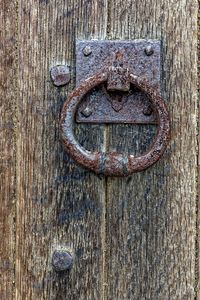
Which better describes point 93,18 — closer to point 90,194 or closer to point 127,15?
point 127,15

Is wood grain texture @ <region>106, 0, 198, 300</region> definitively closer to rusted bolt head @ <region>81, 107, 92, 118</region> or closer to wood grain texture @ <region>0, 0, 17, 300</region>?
rusted bolt head @ <region>81, 107, 92, 118</region>

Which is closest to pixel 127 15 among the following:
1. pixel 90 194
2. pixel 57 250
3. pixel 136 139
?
pixel 136 139

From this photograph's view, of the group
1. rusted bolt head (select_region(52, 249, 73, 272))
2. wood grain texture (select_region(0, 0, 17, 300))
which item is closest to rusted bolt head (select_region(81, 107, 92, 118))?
wood grain texture (select_region(0, 0, 17, 300))

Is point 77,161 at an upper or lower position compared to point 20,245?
upper

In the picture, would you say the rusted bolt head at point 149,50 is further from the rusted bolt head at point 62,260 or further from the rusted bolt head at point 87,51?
the rusted bolt head at point 62,260

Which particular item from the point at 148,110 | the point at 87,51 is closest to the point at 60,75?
the point at 87,51

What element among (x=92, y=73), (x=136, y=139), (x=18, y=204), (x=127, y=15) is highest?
(x=127, y=15)

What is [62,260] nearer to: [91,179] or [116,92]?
[91,179]
